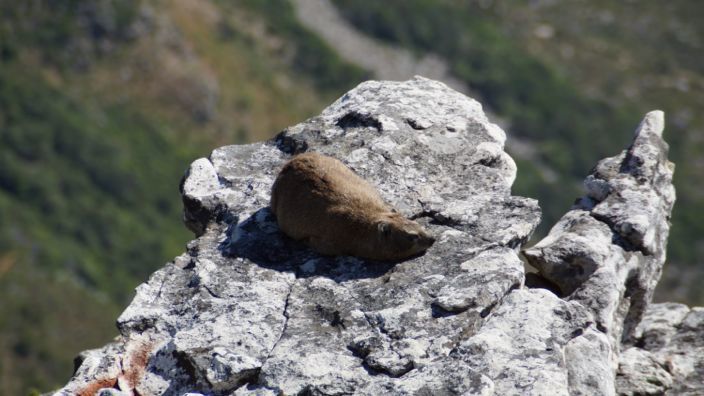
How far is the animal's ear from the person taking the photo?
12.5 m

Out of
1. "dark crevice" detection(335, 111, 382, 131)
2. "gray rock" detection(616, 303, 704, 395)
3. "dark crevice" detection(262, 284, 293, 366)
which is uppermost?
"dark crevice" detection(335, 111, 382, 131)

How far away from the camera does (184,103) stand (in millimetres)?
112438

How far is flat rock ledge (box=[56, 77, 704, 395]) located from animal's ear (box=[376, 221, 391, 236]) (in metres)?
0.37

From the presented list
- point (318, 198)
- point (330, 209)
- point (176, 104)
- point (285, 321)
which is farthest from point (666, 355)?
point (176, 104)

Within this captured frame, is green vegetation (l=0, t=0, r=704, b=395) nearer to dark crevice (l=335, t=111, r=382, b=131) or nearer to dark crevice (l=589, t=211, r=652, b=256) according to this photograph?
dark crevice (l=335, t=111, r=382, b=131)

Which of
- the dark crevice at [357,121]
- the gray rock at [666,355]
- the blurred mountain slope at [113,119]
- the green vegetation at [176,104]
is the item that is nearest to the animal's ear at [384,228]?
the dark crevice at [357,121]

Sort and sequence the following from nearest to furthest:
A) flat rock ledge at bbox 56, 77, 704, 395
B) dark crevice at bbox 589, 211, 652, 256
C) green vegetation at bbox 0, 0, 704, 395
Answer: flat rock ledge at bbox 56, 77, 704, 395, dark crevice at bbox 589, 211, 652, 256, green vegetation at bbox 0, 0, 704, 395

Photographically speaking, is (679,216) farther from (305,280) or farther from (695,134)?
(305,280)

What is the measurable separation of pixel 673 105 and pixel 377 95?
120499mm

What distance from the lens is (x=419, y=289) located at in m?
11.9

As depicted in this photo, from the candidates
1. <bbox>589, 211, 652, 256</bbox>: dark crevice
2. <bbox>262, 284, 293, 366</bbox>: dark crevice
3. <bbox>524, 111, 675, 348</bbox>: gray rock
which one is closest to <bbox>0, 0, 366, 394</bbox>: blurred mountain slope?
<bbox>524, 111, 675, 348</bbox>: gray rock

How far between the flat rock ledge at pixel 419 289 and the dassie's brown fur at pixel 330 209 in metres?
0.20

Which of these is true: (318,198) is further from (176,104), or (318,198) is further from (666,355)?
(176,104)

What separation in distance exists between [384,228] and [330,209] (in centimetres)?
86
